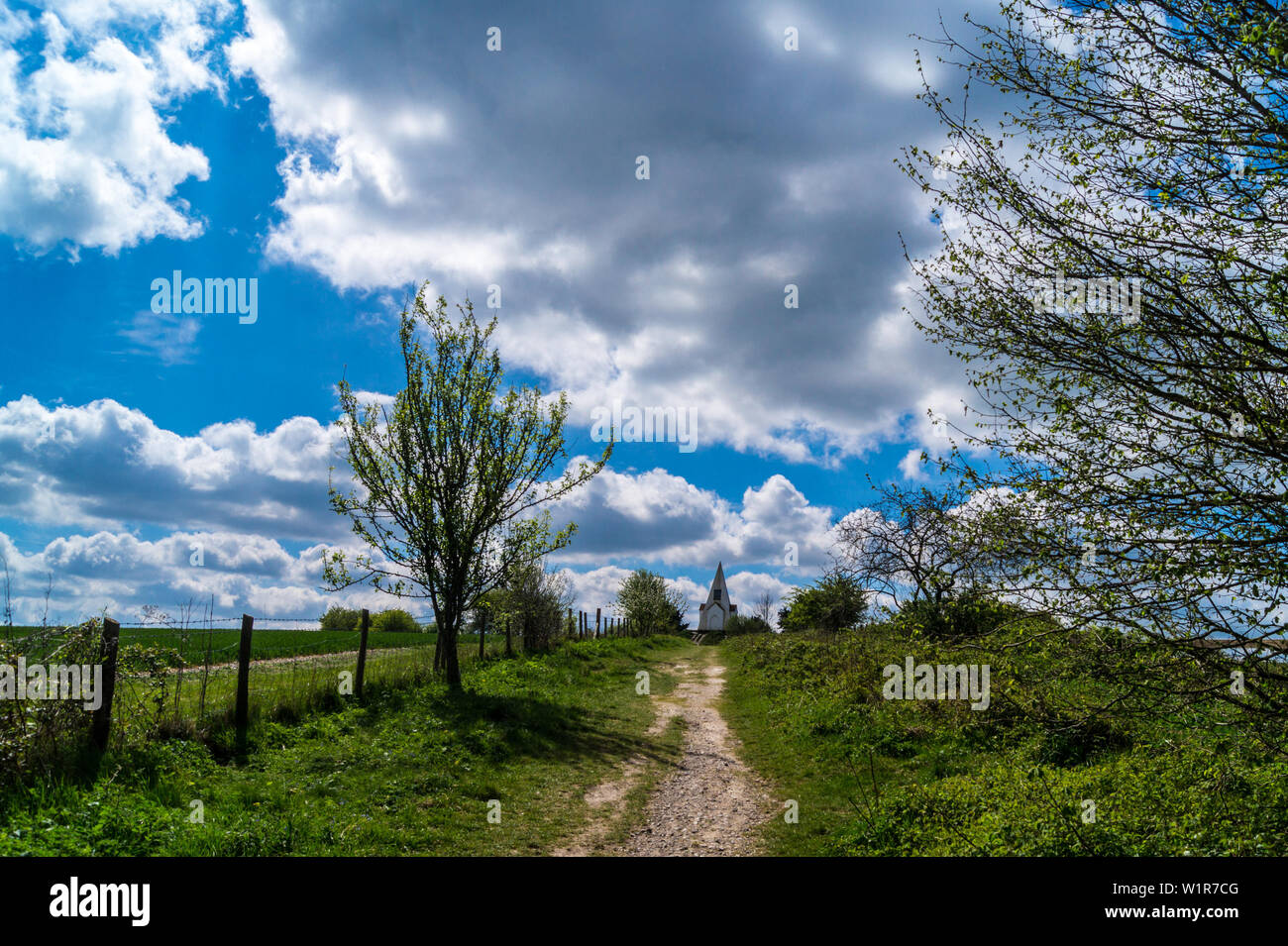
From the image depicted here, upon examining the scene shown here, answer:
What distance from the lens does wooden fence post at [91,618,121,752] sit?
8.15m

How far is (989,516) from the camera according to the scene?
638 cm

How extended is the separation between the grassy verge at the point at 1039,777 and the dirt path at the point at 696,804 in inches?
16.8

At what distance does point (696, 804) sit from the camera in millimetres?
8992

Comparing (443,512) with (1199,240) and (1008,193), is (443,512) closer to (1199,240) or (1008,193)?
(1008,193)

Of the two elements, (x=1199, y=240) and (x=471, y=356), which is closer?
(x=1199, y=240)

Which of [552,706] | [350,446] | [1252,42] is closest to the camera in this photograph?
[1252,42]

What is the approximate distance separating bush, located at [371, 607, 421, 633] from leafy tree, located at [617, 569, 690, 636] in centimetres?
1796

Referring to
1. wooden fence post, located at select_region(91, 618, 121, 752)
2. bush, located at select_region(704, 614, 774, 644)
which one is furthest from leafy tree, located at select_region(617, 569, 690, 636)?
wooden fence post, located at select_region(91, 618, 121, 752)

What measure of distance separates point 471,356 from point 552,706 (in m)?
9.42

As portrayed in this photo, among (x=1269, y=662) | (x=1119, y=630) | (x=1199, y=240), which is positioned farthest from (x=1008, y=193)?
(x=1269, y=662)

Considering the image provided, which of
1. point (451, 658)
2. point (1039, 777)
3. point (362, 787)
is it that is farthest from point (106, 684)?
point (1039, 777)

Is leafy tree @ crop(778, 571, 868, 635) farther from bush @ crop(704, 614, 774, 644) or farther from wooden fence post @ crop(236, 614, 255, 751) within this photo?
bush @ crop(704, 614, 774, 644)

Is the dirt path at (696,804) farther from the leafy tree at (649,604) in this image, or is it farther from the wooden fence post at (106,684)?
the leafy tree at (649,604)
